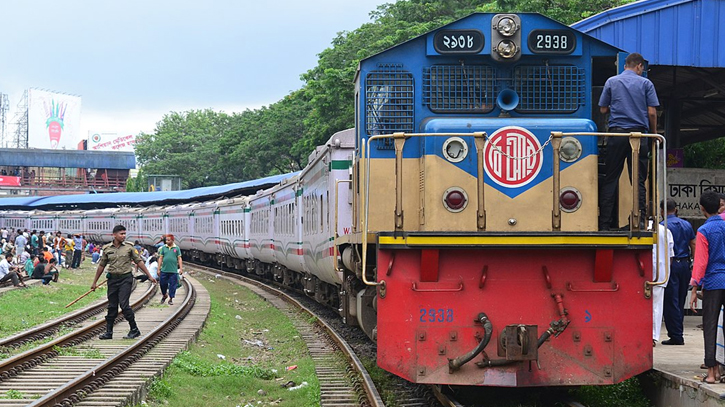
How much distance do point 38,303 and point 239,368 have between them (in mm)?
10203

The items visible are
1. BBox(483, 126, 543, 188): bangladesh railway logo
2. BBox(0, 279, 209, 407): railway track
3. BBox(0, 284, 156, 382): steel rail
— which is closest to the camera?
BBox(483, 126, 543, 188): bangladesh railway logo

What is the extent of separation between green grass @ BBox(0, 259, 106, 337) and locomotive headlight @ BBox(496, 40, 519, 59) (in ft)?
32.2

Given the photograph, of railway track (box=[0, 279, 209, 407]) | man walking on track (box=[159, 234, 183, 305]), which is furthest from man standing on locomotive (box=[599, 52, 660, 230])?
man walking on track (box=[159, 234, 183, 305])

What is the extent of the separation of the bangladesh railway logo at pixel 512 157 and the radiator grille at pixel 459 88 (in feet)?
2.77

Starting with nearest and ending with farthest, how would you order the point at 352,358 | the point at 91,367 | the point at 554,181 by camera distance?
1. the point at 554,181
2. the point at 91,367
3. the point at 352,358

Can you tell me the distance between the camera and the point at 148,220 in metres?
50.7

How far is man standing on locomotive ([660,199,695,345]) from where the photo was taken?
929 centimetres

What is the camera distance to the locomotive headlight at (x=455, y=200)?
23.2 ft

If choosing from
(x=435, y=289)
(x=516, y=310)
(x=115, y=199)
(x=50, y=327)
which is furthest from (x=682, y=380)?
(x=115, y=199)

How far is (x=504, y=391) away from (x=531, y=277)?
187 cm

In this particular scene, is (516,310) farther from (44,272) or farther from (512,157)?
(44,272)

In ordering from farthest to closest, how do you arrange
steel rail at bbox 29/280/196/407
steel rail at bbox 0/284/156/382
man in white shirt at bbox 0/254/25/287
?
man in white shirt at bbox 0/254/25/287
steel rail at bbox 0/284/156/382
steel rail at bbox 29/280/196/407

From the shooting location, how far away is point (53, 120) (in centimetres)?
10438

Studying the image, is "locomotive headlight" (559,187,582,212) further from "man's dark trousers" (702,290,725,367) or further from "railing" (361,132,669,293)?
"man's dark trousers" (702,290,725,367)
